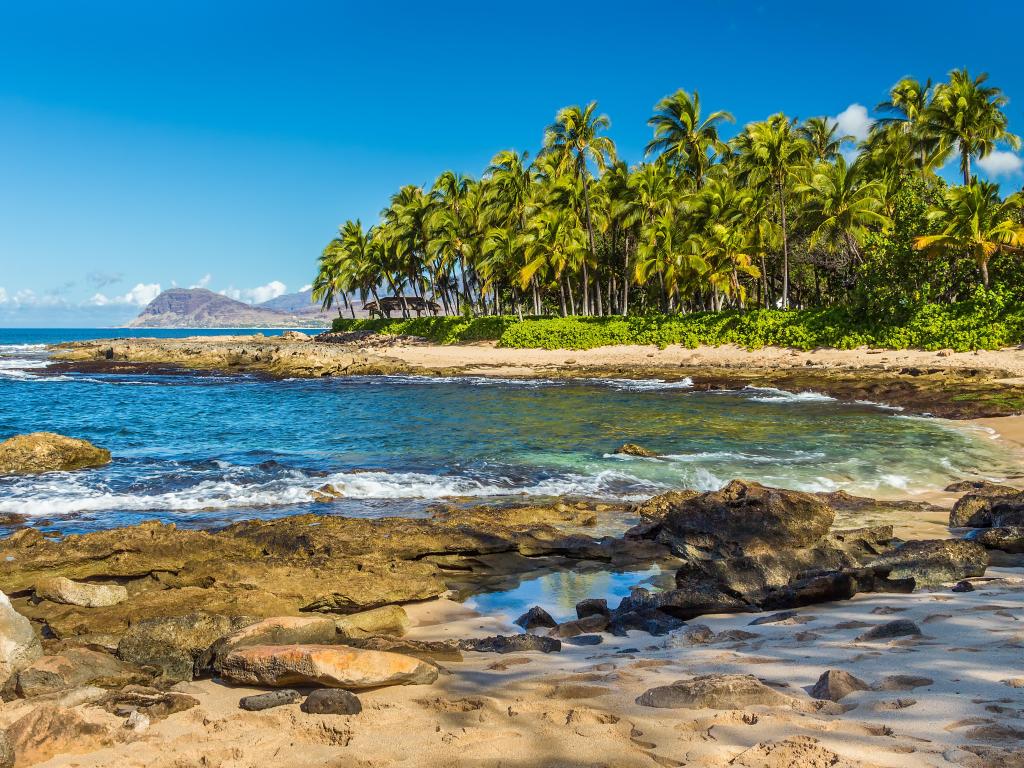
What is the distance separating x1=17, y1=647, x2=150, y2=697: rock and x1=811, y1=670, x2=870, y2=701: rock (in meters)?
3.99

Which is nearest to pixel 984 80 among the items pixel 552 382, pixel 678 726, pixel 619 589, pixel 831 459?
pixel 552 382

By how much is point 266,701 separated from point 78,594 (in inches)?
133

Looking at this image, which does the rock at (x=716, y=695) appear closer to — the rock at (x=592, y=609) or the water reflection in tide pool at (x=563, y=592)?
the rock at (x=592, y=609)

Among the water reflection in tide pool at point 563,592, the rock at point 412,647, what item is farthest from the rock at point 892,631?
the rock at point 412,647

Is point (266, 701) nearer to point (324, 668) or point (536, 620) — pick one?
point (324, 668)

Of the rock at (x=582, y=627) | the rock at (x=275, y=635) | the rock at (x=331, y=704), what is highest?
the rock at (x=331, y=704)

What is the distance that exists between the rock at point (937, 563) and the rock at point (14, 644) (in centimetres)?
628

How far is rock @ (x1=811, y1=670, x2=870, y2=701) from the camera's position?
3.35m

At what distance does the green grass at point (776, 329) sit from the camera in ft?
106

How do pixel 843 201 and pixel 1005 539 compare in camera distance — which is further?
pixel 843 201

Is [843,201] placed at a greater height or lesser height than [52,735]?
greater

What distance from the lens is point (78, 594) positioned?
6.10 m

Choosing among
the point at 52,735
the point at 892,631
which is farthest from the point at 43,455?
the point at 892,631

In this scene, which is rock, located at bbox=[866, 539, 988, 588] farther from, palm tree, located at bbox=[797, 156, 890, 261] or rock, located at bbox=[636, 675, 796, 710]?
palm tree, located at bbox=[797, 156, 890, 261]
